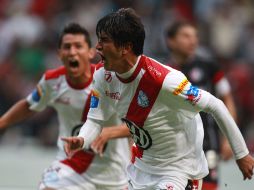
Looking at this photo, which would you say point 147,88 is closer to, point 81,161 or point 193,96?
point 193,96

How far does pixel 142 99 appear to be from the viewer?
17.6 feet

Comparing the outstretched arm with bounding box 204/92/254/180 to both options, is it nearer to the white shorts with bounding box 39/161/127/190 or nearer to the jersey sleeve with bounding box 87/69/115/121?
the jersey sleeve with bounding box 87/69/115/121

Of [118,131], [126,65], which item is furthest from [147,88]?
[118,131]

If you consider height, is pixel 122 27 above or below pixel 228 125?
above

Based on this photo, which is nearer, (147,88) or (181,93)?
(181,93)

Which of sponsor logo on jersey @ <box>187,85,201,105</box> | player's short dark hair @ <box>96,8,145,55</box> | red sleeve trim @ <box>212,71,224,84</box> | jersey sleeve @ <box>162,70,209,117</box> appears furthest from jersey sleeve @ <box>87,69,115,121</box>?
red sleeve trim @ <box>212,71,224,84</box>

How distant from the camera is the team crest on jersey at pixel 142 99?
17.5 ft

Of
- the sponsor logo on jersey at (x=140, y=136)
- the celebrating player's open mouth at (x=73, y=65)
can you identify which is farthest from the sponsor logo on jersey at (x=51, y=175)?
the sponsor logo on jersey at (x=140, y=136)

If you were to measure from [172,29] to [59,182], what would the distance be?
7.52 ft

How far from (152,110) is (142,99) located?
0.32 ft

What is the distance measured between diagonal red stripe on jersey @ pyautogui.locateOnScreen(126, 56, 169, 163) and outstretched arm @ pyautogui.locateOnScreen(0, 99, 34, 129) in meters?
1.85

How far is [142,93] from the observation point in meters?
→ 5.34

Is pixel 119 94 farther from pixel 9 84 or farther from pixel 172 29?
pixel 9 84

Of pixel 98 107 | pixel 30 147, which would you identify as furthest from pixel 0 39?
pixel 98 107
